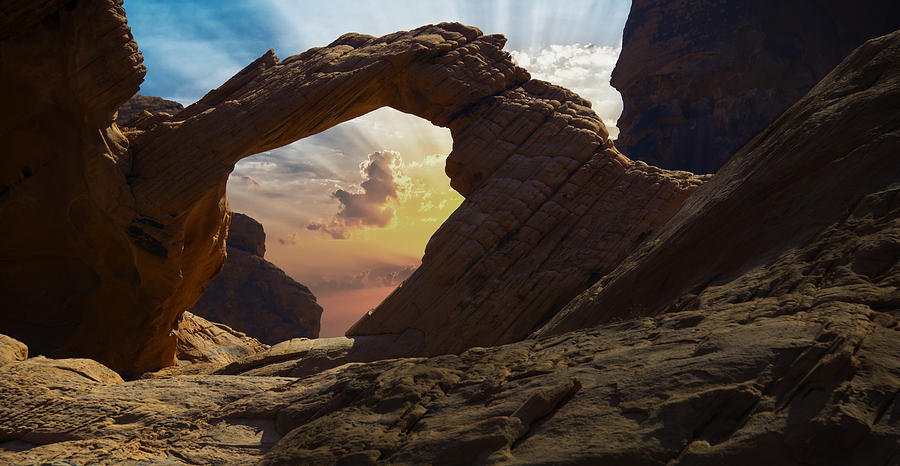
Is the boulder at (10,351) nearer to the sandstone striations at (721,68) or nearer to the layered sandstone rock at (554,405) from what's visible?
the layered sandstone rock at (554,405)

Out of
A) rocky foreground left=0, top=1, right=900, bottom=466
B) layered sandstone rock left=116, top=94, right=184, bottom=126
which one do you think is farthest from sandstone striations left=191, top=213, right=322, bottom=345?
rocky foreground left=0, top=1, right=900, bottom=466

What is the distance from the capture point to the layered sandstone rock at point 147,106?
85.7 feet

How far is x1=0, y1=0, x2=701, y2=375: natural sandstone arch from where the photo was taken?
15344mm

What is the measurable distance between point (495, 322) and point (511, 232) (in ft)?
9.22

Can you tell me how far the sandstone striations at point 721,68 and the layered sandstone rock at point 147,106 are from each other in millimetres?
27681

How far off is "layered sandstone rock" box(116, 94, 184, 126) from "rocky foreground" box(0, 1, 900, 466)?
A: 10434 millimetres

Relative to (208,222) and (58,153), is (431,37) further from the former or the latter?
(58,153)

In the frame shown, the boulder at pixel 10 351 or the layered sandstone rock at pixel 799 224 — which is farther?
the boulder at pixel 10 351

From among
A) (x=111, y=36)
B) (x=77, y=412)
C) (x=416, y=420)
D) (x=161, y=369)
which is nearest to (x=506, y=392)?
(x=416, y=420)

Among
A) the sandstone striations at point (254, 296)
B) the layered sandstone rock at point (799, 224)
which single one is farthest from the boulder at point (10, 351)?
the sandstone striations at point (254, 296)

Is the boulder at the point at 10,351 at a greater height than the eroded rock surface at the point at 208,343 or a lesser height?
lesser

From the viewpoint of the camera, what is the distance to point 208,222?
1839cm

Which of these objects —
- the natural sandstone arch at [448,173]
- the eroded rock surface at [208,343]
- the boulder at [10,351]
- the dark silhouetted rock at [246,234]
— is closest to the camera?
the boulder at [10,351]

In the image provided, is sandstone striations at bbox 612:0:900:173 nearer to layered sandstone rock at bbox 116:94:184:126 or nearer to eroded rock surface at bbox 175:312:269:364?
eroded rock surface at bbox 175:312:269:364
